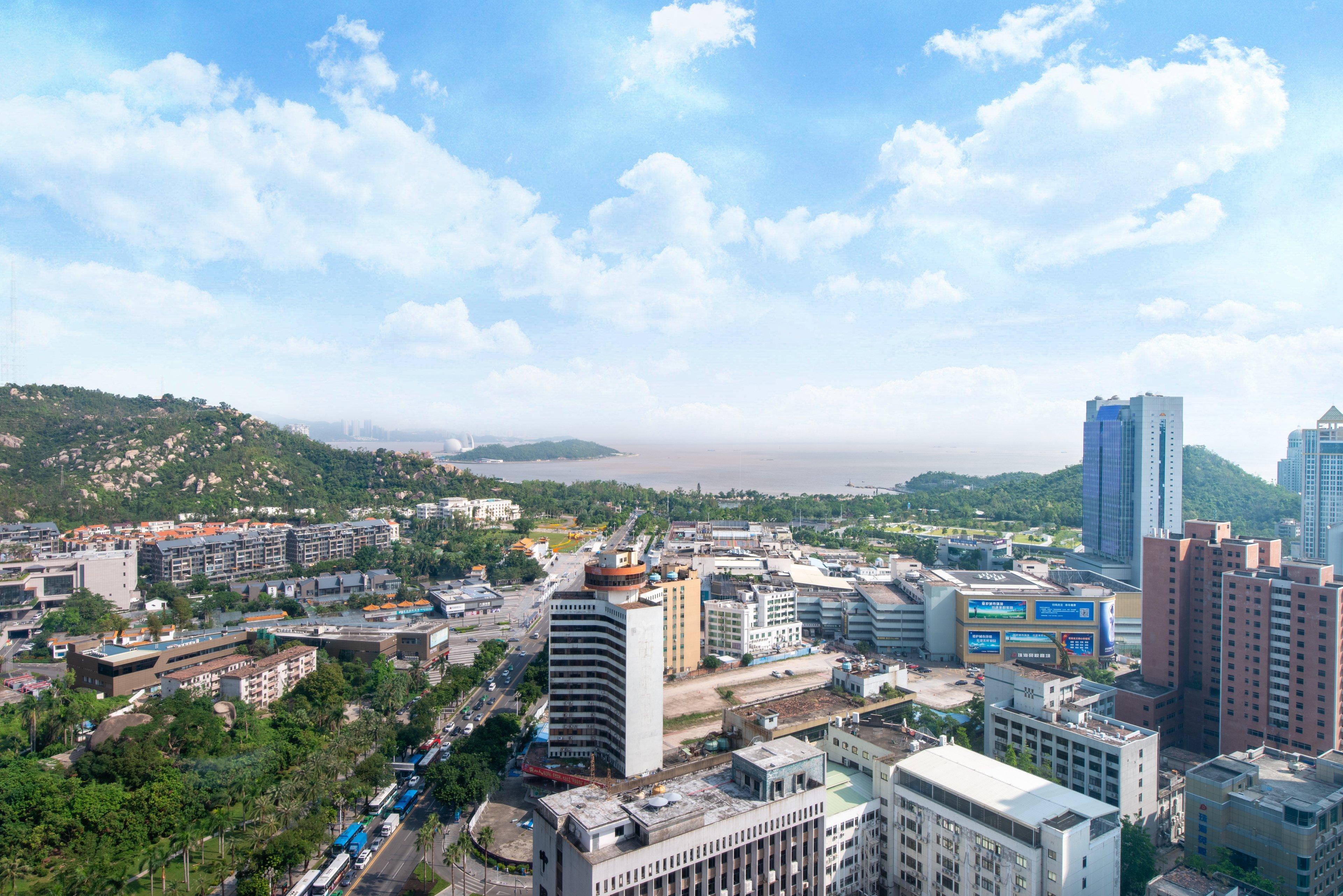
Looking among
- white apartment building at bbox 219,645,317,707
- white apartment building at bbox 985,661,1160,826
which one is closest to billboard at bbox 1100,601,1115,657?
white apartment building at bbox 985,661,1160,826

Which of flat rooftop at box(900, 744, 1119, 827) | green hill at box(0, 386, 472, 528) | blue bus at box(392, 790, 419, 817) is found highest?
green hill at box(0, 386, 472, 528)

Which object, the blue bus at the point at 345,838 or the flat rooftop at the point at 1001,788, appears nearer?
the flat rooftop at the point at 1001,788

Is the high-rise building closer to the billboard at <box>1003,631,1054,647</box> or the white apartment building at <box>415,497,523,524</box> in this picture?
the billboard at <box>1003,631,1054,647</box>

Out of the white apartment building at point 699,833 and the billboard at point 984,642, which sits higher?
the white apartment building at point 699,833

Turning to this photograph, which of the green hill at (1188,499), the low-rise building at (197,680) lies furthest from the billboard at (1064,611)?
the green hill at (1188,499)

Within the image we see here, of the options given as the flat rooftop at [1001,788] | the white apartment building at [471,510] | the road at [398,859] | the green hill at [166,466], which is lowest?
the road at [398,859]

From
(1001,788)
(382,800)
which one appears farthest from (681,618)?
(1001,788)

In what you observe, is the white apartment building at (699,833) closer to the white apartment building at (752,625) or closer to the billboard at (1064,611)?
the white apartment building at (752,625)
